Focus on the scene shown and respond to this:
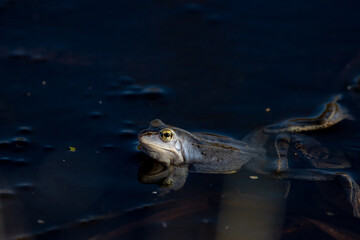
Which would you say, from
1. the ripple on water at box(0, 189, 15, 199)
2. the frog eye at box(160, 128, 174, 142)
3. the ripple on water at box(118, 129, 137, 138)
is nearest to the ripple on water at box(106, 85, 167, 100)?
the ripple on water at box(118, 129, 137, 138)

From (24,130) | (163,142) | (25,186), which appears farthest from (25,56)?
(163,142)

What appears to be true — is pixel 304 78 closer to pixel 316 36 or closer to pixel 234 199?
pixel 316 36

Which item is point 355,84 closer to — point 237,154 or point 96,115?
point 237,154

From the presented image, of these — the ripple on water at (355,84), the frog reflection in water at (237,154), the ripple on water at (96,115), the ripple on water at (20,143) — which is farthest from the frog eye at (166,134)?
the ripple on water at (355,84)

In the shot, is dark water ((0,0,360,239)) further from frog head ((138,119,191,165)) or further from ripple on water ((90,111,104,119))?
frog head ((138,119,191,165))

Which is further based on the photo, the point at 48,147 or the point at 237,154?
the point at 237,154

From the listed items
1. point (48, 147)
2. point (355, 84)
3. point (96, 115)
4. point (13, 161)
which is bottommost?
point (13, 161)

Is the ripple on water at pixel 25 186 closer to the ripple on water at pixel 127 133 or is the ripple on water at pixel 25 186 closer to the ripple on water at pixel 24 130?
the ripple on water at pixel 24 130
